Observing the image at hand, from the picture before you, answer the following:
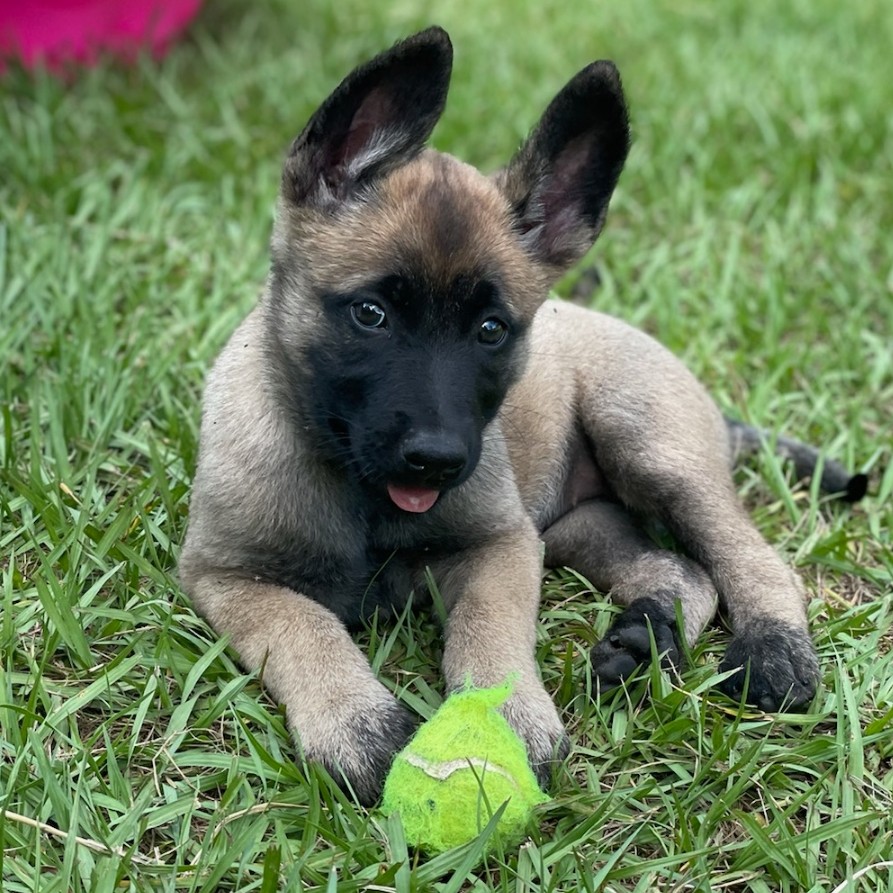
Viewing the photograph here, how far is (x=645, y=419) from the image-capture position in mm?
4359

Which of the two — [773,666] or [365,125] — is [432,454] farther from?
[773,666]

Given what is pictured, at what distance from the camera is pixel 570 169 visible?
3.85 meters

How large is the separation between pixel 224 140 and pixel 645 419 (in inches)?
159

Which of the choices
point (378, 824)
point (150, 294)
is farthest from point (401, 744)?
point (150, 294)

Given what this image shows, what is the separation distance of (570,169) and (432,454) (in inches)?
47.8

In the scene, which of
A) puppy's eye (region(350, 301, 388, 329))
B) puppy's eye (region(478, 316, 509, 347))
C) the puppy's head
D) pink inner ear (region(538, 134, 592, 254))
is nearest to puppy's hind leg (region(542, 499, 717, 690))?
the puppy's head

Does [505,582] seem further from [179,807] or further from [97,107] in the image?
[97,107]

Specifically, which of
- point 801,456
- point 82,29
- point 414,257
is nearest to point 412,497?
point 414,257

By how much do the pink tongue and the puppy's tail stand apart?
1878 mm

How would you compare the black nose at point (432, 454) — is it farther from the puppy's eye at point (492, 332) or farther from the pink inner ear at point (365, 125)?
the pink inner ear at point (365, 125)

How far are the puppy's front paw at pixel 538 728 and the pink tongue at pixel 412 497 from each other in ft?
1.94

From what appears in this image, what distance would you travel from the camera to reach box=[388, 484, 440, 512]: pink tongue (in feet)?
11.3

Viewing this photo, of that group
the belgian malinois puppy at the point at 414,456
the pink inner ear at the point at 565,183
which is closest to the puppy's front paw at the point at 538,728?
the belgian malinois puppy at the point at 414,456

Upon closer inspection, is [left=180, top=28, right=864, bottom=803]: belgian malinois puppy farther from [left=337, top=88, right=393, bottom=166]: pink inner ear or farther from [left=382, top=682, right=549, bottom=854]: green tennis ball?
[left=382, top=682, right=549, bottom=854]: green tennis ball
